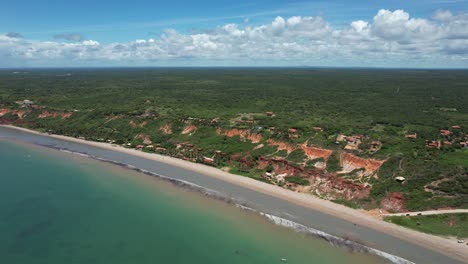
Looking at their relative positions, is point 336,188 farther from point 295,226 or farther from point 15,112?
point 15,112

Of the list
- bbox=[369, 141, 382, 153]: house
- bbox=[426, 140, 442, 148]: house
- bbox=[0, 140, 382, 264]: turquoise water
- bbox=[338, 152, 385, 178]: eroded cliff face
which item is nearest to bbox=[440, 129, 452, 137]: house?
bbox=[426, 140, 442, 148]: house

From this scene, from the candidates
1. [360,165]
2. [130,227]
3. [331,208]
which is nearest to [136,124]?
[130,227]

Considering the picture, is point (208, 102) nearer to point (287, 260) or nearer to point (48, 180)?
point (48, 180)

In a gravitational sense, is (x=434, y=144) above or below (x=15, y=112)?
above

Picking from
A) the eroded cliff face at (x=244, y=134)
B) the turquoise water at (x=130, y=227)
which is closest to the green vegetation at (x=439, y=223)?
the turquoise water at (x=130, y=227)

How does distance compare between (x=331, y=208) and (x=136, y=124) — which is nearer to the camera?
(x=331, y=208)

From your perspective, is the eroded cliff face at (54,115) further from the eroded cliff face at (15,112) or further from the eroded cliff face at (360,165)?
the eroded cliff face at (360,165)
